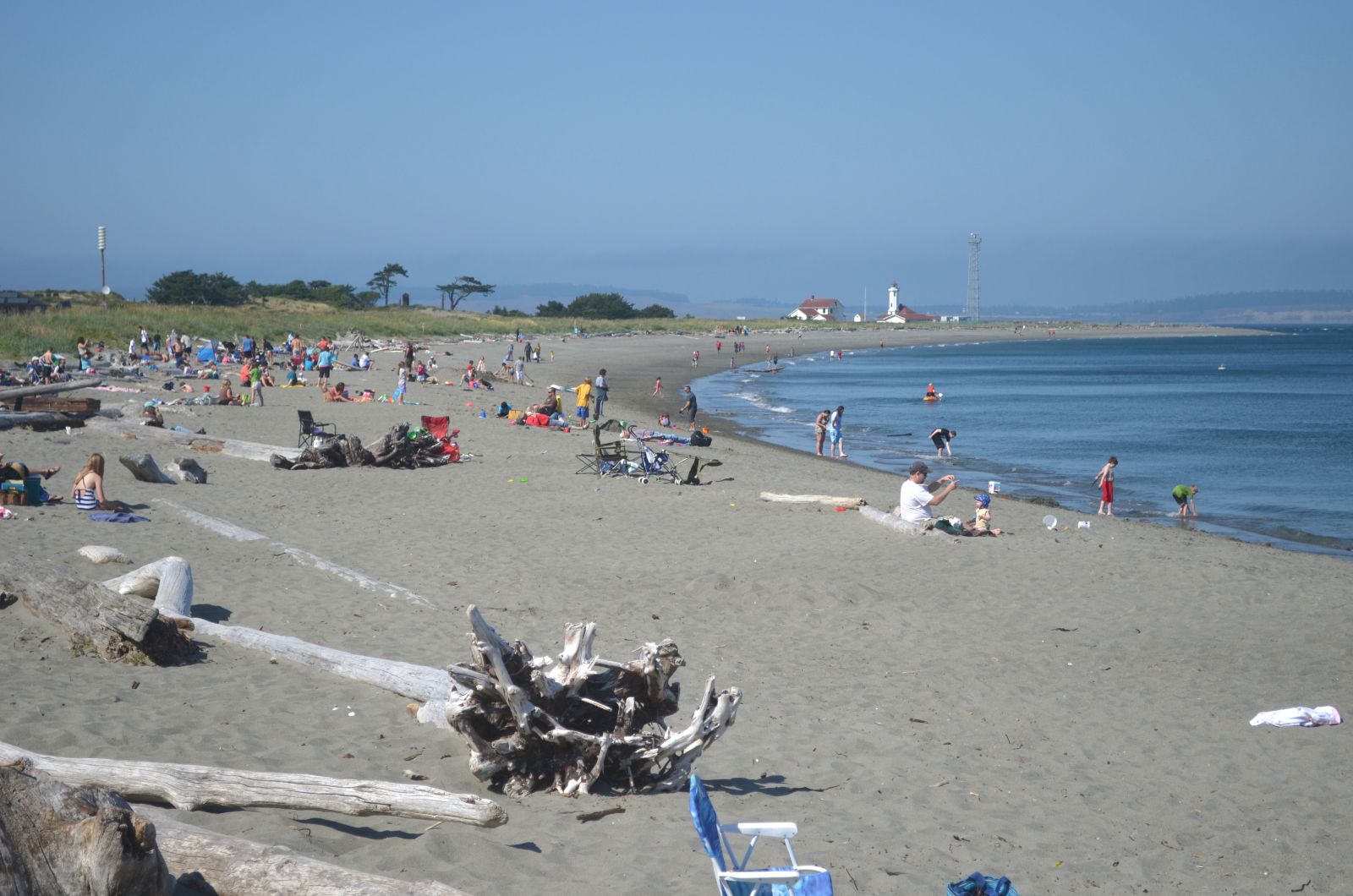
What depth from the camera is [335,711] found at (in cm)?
604

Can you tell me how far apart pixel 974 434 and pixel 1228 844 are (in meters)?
25.6

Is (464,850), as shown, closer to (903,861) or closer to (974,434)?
(903,861)

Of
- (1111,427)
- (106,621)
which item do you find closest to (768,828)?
(106,621)

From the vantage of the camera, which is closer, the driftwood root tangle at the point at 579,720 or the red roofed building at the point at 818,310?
the driftwood root tangle at the point at 579,720

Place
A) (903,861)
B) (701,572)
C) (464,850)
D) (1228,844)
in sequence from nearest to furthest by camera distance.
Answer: (464,850) → (903,861) → (1228,844) → (701,572)

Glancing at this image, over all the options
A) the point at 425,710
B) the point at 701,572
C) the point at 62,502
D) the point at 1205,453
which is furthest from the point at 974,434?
the point at 425,710

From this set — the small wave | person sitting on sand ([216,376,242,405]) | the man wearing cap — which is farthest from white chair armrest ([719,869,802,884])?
the small wave

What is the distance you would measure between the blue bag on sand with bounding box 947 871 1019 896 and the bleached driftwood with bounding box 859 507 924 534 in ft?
28.2

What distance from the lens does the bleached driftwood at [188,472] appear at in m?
14.0

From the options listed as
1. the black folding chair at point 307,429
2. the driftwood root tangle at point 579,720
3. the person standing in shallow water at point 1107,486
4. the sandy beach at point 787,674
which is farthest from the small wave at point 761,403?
the driftwood root tangle at point 579,720

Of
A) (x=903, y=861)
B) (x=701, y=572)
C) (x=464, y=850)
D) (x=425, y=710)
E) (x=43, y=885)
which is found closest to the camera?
(x=43, y=885)

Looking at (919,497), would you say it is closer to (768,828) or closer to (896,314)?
(768,828)

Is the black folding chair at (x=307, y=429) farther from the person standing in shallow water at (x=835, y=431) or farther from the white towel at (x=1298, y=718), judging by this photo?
the white towel at (x=1298, y=718)

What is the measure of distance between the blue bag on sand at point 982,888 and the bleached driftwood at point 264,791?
→ 183 centimetres
